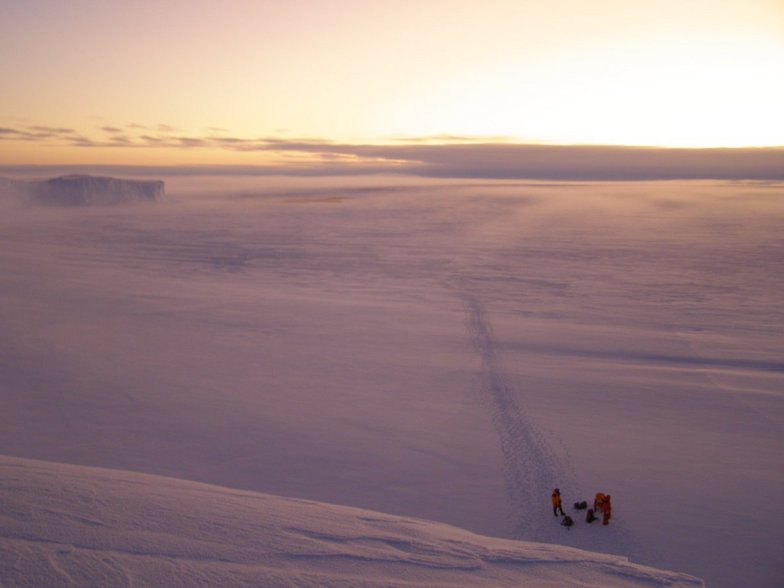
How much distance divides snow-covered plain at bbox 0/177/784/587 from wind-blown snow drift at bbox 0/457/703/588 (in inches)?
2.7

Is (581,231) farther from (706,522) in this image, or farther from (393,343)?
(706,522)

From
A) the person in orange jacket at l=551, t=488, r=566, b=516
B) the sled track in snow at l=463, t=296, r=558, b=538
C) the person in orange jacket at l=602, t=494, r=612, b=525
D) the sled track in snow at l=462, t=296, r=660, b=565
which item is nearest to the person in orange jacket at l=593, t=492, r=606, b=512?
the person in orange jacket at l=602, t=494, r=612, b=525

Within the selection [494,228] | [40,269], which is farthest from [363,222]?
[40,269]

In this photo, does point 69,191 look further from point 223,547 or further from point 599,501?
point 223,547

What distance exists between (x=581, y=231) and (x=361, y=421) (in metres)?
18.7

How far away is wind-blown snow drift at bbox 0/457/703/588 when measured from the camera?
2516 millimetres

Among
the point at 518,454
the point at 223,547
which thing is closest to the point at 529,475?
the point at 518,454

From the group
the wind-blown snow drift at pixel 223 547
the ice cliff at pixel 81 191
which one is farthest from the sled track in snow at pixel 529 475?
the ice cliff at pixel 81 191

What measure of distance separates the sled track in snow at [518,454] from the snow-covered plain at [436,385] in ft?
0.10

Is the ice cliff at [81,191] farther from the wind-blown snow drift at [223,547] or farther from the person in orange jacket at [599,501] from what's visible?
the person in orange jacket at [599,501]

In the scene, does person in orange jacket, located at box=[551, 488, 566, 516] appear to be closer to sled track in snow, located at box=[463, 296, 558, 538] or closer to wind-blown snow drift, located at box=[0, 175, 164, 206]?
sled track in snow, located at box=[463, 296, 558, 538]

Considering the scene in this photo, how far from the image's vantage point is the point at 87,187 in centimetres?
3800

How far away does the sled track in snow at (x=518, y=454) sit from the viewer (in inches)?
217

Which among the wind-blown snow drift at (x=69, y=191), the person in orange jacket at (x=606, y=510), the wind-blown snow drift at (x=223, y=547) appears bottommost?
the wind-blown snow drift at (x=223, y=547)
